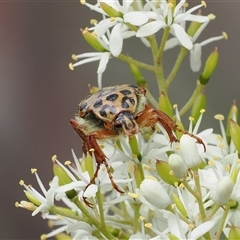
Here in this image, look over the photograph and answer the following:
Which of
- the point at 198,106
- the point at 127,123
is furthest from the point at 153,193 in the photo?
the point at 198,106

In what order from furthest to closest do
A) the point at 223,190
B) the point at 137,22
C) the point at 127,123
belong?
the point at 137,22 < the point at 127,123 < the point at 223,190

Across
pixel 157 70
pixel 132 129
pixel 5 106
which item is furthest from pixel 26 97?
pixel 132 129

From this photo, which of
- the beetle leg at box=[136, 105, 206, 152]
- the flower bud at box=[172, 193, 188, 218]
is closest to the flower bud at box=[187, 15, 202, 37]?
the beetle leg at box=[136, 105, 206, 152]

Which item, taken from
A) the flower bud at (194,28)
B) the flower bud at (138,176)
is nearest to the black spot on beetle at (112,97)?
the flower bud at (138,176)

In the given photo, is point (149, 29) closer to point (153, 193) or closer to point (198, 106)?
point (198, 106)

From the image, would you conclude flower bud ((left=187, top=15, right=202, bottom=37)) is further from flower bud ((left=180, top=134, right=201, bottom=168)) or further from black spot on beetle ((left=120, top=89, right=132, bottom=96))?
Result: flower bud ((left=180, top=134, right=201, bottom=168))

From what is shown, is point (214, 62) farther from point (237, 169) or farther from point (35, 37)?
point (35, 37)

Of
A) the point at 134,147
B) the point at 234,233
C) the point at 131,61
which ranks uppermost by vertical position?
the point at 131,61
